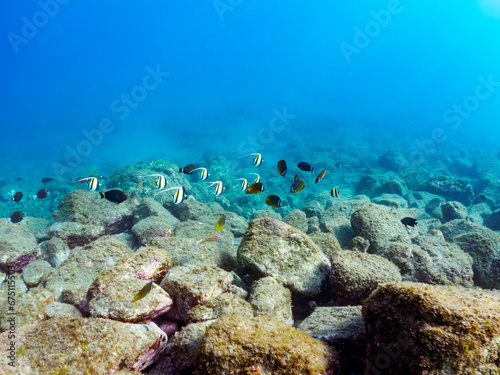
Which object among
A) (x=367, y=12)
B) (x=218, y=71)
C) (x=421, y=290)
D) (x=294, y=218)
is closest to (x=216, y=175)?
(x=294, y=218)

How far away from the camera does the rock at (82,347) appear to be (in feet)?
6.68

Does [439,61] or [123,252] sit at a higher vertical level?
[439,61]

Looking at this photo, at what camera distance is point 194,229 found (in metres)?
6.42

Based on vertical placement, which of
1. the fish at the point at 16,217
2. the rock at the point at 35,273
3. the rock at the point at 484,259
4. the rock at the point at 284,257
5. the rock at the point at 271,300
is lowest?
the fish at the point at 16,217

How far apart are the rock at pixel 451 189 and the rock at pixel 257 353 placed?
1756 centimetres

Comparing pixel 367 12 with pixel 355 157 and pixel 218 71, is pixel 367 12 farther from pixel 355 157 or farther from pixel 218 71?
pixel 355 157

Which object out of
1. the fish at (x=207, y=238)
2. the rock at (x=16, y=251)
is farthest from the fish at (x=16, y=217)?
the fish at (x=207, y=238)

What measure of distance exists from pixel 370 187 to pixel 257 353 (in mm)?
15835

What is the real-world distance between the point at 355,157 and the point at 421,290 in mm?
28982

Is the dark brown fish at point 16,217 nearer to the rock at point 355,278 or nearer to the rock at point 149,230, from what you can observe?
the rock at point 149,230

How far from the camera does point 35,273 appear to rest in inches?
197

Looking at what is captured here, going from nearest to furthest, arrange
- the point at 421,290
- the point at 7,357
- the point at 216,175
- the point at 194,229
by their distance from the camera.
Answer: the point at 421,290 < the point at 7,357 < the point at 194,229 < the point at 216,175

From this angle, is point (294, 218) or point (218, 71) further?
point (218, 71)
